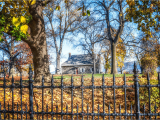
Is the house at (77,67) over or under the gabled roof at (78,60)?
under

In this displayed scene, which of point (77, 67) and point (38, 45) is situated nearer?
point (38, 45)

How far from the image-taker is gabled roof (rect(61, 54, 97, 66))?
36875 millimetres

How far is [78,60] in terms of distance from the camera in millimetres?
38094

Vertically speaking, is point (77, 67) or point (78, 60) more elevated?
point (78, 60)

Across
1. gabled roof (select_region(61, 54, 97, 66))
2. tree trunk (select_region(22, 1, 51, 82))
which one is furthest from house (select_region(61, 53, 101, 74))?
tree trunk (select_region(22, 1, 51, 82))

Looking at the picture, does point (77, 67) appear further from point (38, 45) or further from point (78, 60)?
point (38, 45)

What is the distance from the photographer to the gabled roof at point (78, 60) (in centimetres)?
3688

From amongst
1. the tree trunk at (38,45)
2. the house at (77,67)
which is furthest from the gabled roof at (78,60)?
the tree trunk at (38,45)

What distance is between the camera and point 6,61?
21312 mm

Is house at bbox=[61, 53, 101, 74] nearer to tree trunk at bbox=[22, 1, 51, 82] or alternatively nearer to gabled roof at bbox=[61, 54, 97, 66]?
gabled roof at bbox=[61, 54, 97, 66]

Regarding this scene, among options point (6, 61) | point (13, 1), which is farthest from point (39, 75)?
point (6, 61)

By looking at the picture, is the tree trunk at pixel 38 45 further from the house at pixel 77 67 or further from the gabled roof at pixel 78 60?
the gabled roof at pixel 78 60

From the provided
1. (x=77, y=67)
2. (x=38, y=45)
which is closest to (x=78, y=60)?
(x=77, y=67)

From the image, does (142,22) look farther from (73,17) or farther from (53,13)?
(53,13)
